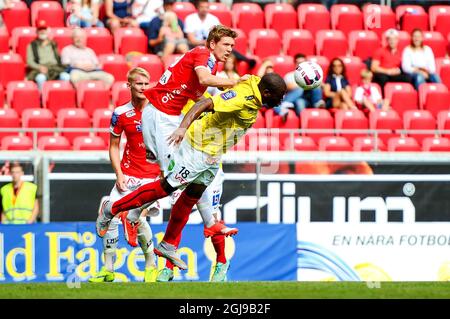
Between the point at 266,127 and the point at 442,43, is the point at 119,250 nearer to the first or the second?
the point at 266,127

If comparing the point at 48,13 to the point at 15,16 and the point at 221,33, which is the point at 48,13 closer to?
the point at 15,16

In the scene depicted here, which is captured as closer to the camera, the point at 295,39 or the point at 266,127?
the point at 266,127

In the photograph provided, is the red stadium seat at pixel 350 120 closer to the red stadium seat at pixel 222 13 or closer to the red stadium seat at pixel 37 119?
the red stadium seat at pixel 222 13

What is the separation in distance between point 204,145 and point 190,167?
31cm

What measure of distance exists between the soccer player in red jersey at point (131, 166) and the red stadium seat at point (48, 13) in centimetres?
807

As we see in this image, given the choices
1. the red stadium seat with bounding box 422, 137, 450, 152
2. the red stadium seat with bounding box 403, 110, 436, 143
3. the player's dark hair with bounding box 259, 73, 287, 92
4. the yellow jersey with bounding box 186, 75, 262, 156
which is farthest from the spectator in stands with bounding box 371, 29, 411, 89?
the player's dark hair with bounding box 259, 73, 287, 92

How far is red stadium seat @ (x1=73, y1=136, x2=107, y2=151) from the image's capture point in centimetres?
1808

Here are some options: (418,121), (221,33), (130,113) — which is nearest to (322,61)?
(418,121)

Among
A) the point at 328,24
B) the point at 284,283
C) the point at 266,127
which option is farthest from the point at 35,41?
the point at 284,283

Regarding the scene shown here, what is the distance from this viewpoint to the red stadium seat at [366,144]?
62.4ft

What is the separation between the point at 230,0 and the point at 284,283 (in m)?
11.7

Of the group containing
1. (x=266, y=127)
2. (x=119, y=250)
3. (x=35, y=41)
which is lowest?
(x=119, y=250)

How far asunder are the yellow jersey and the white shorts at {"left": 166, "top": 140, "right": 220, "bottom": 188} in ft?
0.25

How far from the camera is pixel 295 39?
2219 centimetres
